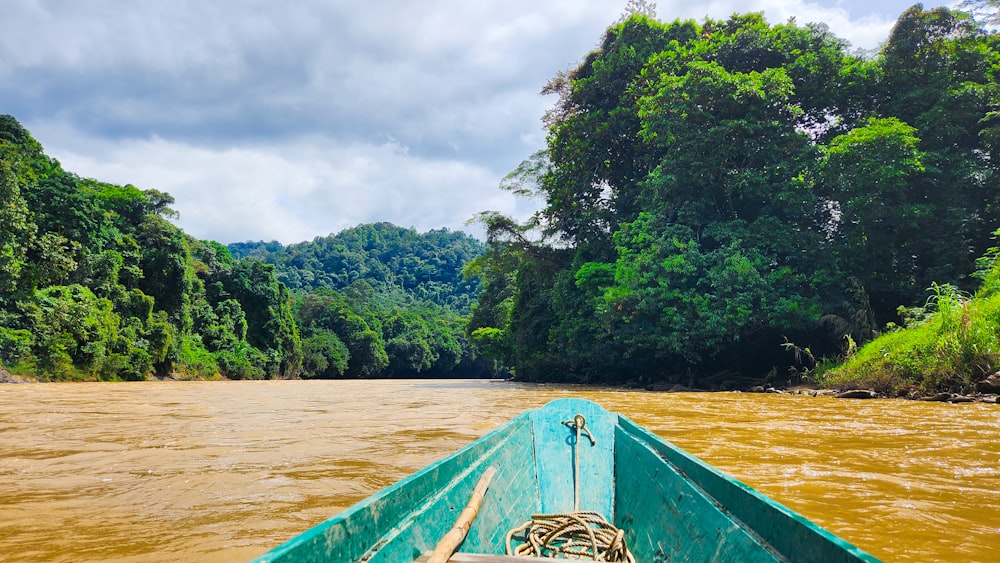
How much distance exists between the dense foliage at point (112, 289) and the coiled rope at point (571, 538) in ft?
69.1

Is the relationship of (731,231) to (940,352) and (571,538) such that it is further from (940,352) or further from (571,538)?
(571,538)

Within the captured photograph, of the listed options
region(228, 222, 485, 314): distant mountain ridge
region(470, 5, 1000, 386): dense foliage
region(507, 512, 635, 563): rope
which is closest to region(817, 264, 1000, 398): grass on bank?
region(470, 5, 1000, 386): dense foliage

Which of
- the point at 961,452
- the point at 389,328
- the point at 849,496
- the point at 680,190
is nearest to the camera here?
the point at 849,496

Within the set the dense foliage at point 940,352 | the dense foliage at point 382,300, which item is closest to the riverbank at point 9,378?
the dense foliage at point 382,300

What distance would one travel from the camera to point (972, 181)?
40.3 feet

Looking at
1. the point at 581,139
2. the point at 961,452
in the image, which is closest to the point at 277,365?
the point at 581,139

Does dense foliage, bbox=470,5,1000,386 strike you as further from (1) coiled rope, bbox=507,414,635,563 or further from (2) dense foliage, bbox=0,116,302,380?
(2) dense foliage, bbox=0,116,302,380

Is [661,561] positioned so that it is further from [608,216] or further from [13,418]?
[608,216]

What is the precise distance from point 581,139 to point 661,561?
17543 millimetres

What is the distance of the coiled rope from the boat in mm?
14

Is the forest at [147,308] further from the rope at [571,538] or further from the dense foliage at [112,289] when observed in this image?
the rope at [571,538]

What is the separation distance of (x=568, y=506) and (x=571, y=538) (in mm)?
601

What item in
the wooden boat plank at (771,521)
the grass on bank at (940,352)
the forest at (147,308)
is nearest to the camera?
the wooden boat plank at (771,521)

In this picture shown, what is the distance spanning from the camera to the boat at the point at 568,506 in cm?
146
